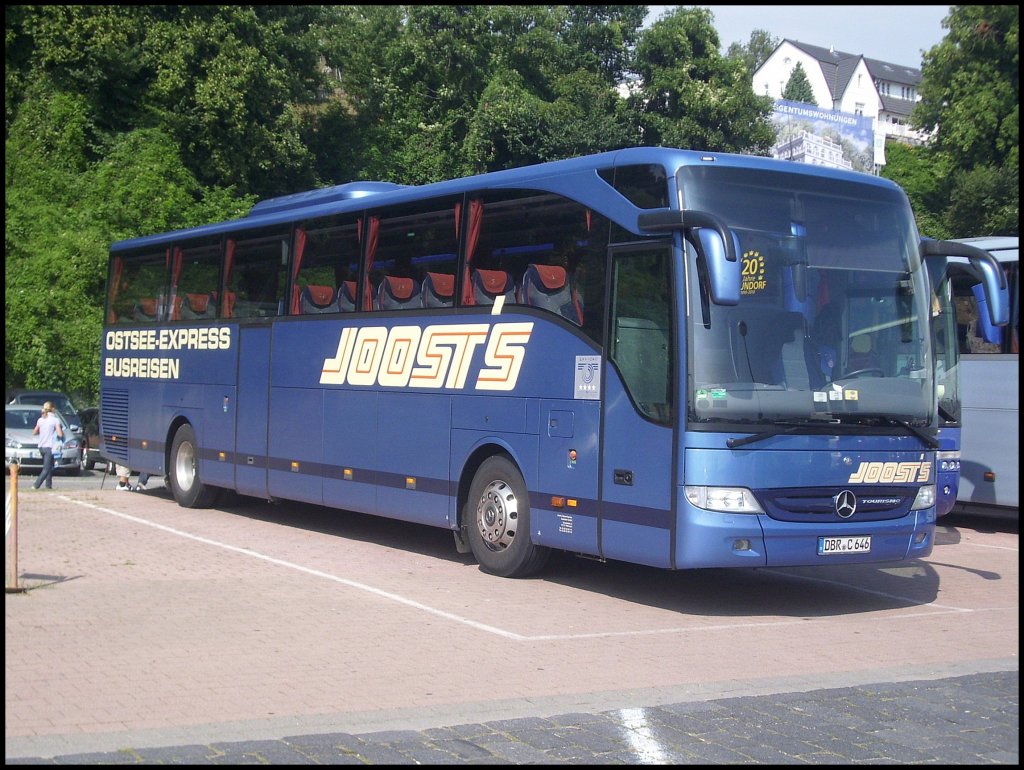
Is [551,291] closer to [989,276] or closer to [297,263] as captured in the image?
[989,276]

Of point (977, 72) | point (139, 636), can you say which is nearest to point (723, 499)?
point (139, 636)

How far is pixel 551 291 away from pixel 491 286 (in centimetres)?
96

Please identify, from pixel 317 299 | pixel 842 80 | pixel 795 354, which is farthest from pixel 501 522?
pixel 842 80

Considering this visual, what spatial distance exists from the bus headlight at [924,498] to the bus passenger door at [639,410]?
2.47 m

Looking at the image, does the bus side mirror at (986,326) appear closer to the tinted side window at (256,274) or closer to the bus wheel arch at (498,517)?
the bus wheel arch at (498,517)

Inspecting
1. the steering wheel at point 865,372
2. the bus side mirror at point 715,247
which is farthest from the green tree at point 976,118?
the bus side mirror at point 715,247

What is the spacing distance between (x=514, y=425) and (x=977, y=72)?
27798mm

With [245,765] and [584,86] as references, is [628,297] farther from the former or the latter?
[584,86]

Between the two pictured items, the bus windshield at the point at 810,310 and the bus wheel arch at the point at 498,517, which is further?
the bus wheel arch at the point at 498,517

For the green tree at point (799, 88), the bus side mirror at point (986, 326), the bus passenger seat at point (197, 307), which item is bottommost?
the bus side mirror at point (986, 326)

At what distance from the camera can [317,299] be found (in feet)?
51.5

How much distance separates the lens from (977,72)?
3534 cm

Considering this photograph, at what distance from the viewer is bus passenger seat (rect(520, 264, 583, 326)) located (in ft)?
38.1

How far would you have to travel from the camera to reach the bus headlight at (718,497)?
10258 mm
